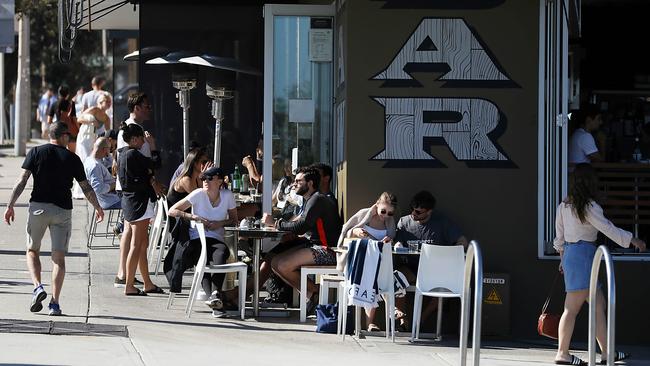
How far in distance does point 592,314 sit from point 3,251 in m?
8.61

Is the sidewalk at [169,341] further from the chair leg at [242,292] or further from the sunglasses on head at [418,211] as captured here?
the sunglasses on head at [418,211]

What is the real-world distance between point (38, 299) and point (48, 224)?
0.66m

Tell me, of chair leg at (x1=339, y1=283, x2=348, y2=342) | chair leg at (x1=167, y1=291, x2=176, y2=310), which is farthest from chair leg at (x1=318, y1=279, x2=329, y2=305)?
chair leg at (x1=167, y1=291, x2=176, y2=310)

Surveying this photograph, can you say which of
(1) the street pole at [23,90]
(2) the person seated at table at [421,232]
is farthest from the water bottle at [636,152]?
(1) the street pole at [23,90]

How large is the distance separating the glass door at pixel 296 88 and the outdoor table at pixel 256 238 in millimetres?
1440

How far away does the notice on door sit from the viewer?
13188 mm

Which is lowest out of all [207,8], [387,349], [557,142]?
[387,349]

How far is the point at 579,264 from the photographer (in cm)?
1014

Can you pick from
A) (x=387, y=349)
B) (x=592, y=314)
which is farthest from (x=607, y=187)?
(x=592, y=314)

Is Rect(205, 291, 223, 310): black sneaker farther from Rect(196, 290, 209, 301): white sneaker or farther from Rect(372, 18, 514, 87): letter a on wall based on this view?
Rect(372, 18, 514, 87): letter a on wall

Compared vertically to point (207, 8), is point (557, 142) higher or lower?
lower

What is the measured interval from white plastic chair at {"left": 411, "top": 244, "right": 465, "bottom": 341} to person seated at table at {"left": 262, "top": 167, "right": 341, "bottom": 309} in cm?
102

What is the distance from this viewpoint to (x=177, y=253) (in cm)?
1184

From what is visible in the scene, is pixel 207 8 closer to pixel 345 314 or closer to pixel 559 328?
pixel 345 314
